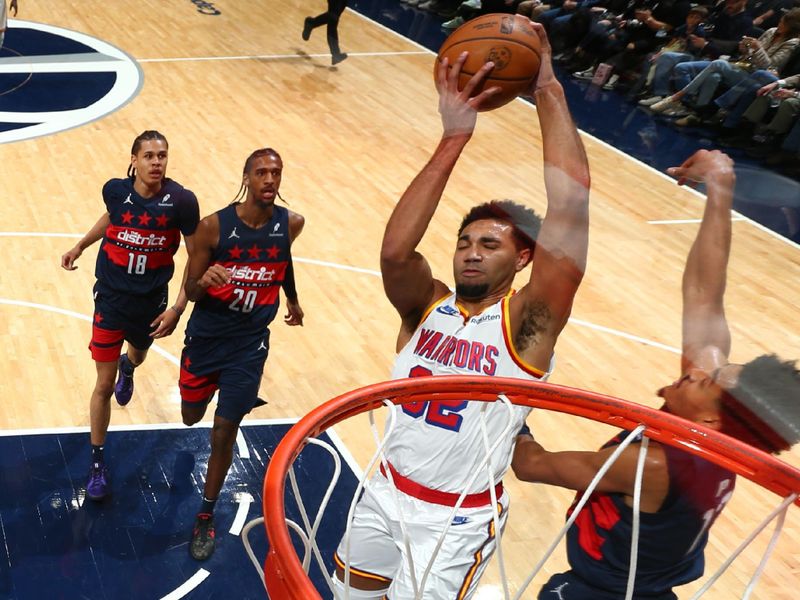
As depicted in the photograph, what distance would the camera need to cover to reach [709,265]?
7.45ft

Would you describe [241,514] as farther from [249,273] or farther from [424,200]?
[424,200]

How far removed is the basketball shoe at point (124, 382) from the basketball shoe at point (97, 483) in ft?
2.39

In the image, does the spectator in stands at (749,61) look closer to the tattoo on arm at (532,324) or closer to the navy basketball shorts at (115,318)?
the tattoo on arm at (532,324)

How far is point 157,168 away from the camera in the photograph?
15.1 ft

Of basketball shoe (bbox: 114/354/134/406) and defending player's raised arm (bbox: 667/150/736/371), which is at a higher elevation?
defending player's raised arm (bbox: 667/150/736/371)

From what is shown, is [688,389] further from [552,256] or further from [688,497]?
[552,256]

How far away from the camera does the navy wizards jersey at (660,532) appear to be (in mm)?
2654

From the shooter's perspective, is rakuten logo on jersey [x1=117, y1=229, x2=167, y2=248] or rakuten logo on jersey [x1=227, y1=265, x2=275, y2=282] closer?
rakuten logo on jersey [x1=227, y1=265, x2=275, y2=282]

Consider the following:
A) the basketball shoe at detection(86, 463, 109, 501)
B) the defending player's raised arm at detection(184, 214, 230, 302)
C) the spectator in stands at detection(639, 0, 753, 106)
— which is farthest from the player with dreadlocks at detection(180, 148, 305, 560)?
the spectator in stands at detection(639, 0, 753, 106)

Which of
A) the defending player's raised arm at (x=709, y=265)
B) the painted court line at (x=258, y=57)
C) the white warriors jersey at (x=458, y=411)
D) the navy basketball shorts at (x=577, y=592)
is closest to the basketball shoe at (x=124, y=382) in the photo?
the white warriors jersey at (x=458, y=411)

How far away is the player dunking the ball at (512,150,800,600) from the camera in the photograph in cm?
219

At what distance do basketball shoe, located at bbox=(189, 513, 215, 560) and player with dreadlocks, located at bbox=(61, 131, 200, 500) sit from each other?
0.54 m

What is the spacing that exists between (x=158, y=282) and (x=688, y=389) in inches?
112

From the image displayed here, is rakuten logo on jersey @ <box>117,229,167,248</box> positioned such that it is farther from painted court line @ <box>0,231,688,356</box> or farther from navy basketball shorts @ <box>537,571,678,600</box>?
navy basketball shorts @ <box>537,571,678,600</box>
